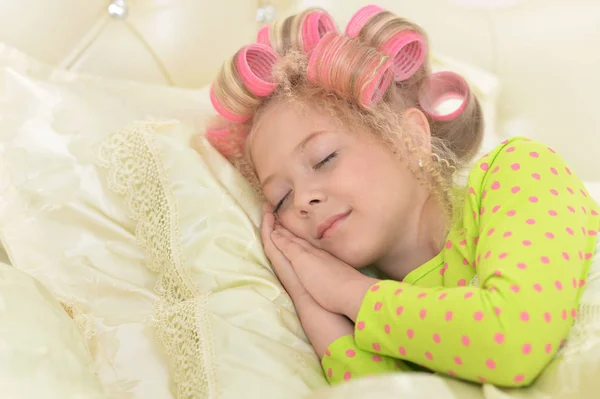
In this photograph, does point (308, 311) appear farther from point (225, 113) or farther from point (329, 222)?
point (225, 113)

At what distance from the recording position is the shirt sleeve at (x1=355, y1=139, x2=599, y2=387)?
0.81 metres

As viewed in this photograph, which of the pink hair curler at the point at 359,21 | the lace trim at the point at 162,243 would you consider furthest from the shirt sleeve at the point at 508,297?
the pink hair curler at the point at 359,21

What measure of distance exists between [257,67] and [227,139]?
158 millimetres

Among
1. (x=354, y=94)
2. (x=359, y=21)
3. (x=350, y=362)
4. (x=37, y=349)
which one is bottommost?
(x=350, y=362)

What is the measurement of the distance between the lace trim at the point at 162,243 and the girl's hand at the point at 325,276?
0.18 m

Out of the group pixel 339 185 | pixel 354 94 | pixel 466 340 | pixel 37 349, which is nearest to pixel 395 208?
pixel 339 185

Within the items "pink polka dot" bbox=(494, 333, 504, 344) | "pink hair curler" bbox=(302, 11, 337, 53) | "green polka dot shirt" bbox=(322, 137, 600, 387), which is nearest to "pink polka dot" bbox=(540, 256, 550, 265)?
"green polka dot shirt" bbox=(322, 137, 600, 387)

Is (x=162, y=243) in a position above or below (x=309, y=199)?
below

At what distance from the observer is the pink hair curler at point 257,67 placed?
1.15 meters

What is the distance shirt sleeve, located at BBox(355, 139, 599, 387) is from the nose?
18cm

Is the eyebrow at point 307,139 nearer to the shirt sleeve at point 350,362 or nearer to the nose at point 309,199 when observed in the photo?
the nose at point 309,199

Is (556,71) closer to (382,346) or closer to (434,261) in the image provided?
(434,261)

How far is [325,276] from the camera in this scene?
1.06m

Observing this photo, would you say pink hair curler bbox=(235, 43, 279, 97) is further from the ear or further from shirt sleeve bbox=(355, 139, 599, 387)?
shirt sleeve bbox=(355, 139, 599, 387)
